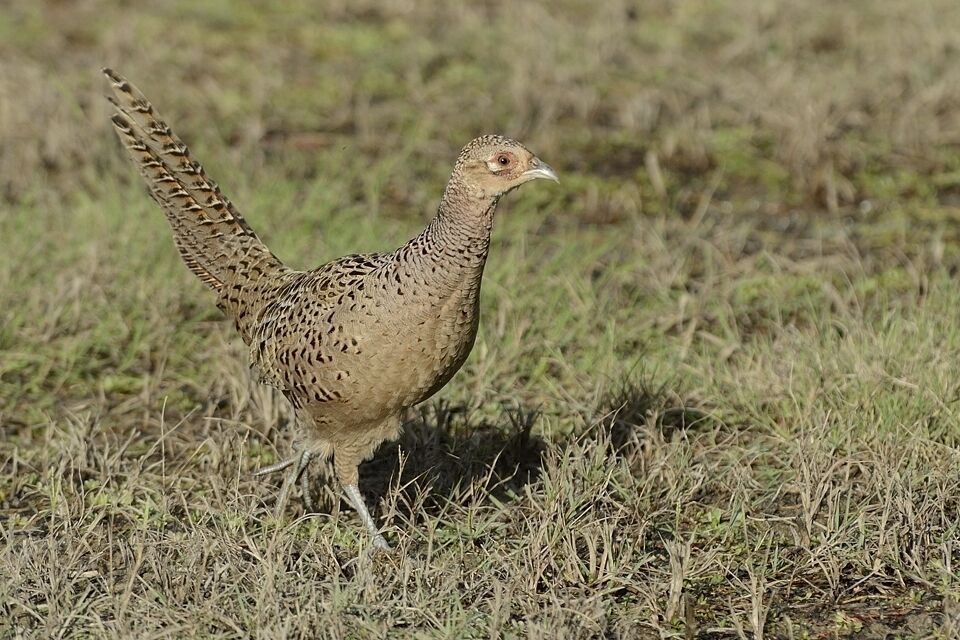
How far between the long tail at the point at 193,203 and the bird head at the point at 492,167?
3.77 ft

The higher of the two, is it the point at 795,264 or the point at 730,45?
the point at 730,45

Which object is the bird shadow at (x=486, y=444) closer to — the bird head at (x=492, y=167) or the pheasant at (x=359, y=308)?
the pheasant at (x=359, y=308)

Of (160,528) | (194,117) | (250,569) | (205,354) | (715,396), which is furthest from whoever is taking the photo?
(194,117)

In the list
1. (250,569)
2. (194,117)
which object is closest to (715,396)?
(250,569)

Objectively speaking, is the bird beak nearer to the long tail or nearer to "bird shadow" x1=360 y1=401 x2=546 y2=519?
"bird shadow" x1=360 y1=401 x2=546 y2=519

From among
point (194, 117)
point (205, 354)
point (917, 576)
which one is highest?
point (194, 117)

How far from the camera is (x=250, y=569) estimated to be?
432cm

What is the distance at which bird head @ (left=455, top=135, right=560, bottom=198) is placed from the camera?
4340 millimetres

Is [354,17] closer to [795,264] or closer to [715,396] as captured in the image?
[795,264]

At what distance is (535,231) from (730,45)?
2.78 metres

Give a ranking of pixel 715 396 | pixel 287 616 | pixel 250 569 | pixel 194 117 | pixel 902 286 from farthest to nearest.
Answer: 1. pixel 194 117
2. pixel 902 286
3. pixel 715 396
4. pixel 250 569
5. pixel 287 616

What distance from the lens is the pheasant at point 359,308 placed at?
4.36 metres

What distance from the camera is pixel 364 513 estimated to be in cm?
481

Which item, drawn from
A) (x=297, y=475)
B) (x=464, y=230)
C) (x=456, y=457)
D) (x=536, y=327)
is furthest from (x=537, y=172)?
(x=536, y=327)
